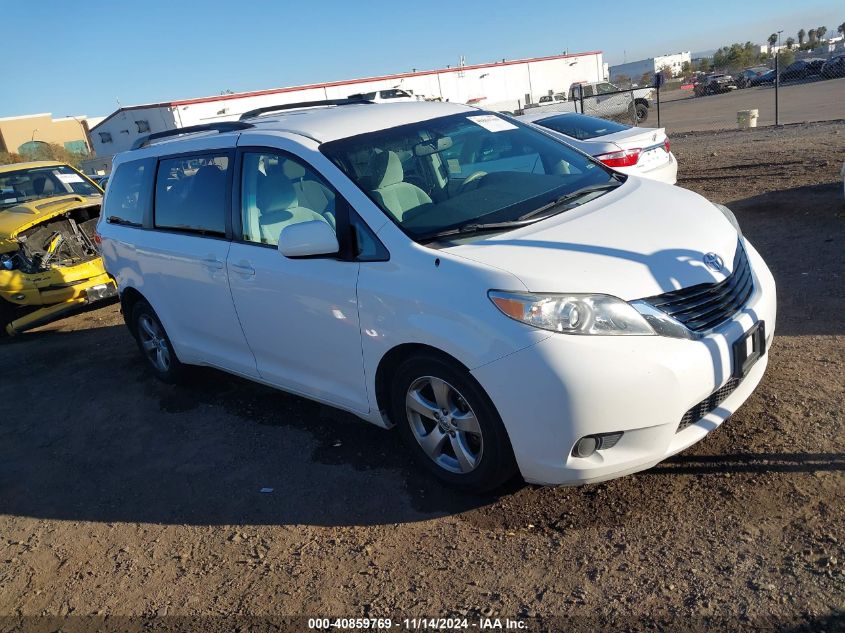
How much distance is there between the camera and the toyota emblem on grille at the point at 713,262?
3.37m

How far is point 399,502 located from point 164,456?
6.15 feet

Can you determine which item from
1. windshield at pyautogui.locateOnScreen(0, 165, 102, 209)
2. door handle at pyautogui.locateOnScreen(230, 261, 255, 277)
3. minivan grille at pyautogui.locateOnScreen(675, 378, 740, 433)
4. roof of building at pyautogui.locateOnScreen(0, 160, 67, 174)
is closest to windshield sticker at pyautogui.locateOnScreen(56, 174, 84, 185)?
windshield at pyautogui.locateOnScreen(0, 165, 102, 209)

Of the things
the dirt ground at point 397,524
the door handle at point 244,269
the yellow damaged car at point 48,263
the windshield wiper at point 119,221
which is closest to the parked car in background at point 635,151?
the dirt ground at point 397,524

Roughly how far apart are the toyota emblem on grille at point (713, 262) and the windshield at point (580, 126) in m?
6.57

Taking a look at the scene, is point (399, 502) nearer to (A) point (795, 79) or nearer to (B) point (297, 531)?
(B) point (297, 531)

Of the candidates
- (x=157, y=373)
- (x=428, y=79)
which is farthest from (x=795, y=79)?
(x=157, y=373)

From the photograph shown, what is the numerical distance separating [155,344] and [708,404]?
172 inches

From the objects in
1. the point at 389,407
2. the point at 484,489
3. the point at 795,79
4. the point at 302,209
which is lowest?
the point at 795,79

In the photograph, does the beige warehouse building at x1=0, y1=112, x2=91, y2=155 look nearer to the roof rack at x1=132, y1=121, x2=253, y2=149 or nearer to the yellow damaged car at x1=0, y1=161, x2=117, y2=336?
the yellow damaged car at x1=0, y1=161, x2=117, y2=336

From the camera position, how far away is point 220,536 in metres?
3.68

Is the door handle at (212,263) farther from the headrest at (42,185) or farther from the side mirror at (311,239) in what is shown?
the headrest at (42,185)

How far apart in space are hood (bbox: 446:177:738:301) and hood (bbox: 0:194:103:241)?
21.4 feet

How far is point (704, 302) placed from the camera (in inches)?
127

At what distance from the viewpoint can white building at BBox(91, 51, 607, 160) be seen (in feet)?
132
